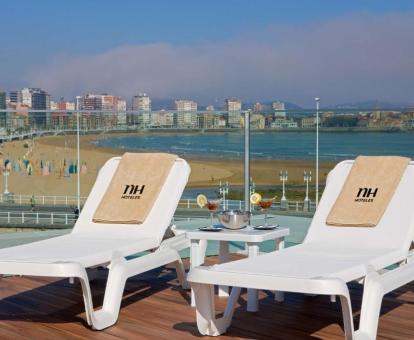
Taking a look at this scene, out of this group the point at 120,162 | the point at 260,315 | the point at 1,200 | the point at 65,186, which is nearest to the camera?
the point at 260,315

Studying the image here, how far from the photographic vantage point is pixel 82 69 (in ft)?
144

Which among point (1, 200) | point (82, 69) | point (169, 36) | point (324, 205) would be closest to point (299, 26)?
point (169, 36)

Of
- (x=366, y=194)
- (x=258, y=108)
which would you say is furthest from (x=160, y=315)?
(x=258, y=108)

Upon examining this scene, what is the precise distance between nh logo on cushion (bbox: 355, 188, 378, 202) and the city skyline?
2636 centimetres

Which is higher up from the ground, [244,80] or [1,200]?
[244,80]

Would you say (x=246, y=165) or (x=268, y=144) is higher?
(x=268, y=144)

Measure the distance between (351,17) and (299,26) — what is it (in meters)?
4.82

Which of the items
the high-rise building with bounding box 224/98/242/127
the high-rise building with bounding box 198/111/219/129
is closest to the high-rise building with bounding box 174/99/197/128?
the high-rise building with bounding box 198/111/219/129

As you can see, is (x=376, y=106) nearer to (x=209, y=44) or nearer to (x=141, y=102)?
(x=141, y=102)

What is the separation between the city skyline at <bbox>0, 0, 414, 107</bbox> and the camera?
114ft

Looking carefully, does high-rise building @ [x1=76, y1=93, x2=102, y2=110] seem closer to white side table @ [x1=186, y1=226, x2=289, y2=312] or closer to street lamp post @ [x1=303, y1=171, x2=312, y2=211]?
street lamp post @ [x1=303, y1=171, x2=312, y2=211]

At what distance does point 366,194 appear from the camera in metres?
4.10

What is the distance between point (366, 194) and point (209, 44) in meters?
37.6

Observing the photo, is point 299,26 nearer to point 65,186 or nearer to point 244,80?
point 244,80
